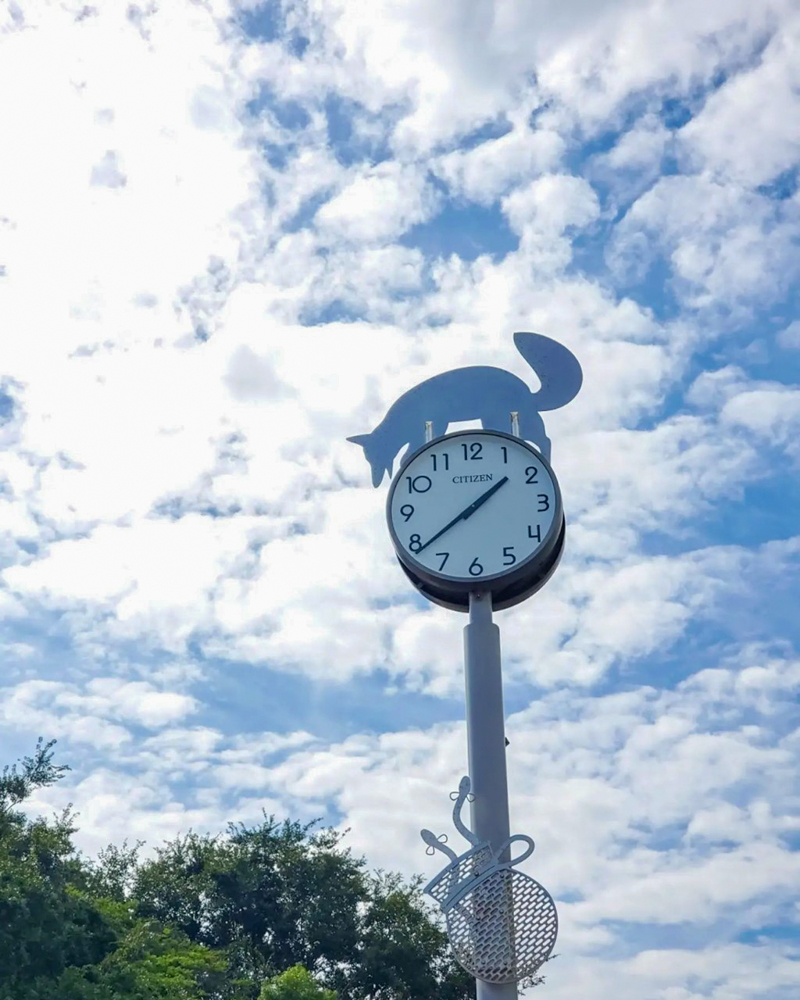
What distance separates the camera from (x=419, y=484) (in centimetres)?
949

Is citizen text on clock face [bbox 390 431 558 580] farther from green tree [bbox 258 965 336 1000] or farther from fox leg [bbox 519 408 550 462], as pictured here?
green tree [bbox 258 965 336 1000]

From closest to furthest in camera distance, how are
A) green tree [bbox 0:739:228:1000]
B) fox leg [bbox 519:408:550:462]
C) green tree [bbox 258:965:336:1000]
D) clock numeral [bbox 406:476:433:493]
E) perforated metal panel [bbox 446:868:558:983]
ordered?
perforated metal panel [bbox 446:868:558:983]
clock numeral [bbox 406:476:433:493]
fox leg [bbox 519:408:550:462]
green tree [bbox 0:739:228:1000]
green tree [bbox 258:965:336:1000]

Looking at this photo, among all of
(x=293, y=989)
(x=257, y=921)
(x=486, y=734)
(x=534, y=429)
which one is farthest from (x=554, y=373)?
(x=257, y=921)

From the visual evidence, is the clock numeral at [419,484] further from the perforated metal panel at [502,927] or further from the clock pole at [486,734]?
the perforated metal panel at [502,927]

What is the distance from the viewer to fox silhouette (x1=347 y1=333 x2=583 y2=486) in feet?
32.1

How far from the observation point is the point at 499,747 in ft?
28.3

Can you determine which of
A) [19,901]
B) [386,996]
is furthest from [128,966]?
[386,996]

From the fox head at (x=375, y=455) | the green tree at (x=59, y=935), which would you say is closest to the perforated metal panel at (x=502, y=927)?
the fox head at (x=375, y=455)

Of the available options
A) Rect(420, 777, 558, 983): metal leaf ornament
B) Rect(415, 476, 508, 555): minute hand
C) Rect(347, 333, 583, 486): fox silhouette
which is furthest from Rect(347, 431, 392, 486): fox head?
Rect(420, 777, 558, 983): metal leaf ornament

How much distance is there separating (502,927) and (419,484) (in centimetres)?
336

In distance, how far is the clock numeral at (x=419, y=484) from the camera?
31.0ft

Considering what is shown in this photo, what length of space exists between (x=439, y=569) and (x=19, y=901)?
778cm

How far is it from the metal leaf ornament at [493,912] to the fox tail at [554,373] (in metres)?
3.53

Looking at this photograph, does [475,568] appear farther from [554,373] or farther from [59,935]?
[59,935]
